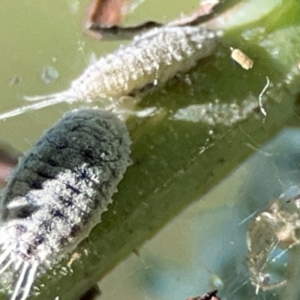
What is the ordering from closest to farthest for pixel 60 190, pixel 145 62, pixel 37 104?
pixel 60 190 → pixel 145 62 → pixel 37 104

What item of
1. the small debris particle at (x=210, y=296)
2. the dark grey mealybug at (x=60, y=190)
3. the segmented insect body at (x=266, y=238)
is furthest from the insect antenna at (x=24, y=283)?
the segmented insect body at (x=266, y=238)

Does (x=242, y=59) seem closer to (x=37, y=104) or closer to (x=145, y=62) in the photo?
(x=145, y=62)

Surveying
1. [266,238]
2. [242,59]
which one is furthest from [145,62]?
[266,238]

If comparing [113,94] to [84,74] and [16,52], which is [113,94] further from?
[16,52]

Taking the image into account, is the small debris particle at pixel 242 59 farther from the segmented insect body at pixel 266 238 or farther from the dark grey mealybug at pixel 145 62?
the segmented insect body at pixel 266 238

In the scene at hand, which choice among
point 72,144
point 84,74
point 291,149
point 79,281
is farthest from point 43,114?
point 291,149

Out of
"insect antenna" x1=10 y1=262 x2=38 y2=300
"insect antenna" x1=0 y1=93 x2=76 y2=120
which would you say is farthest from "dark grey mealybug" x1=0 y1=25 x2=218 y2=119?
"insect antenna" x1=10 y1=262 x2=38 y2=300
